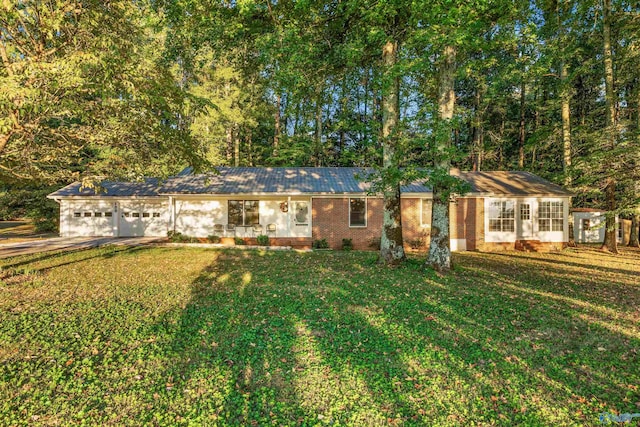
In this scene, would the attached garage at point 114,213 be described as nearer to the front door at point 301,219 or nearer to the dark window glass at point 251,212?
the dark window glass at point 251,212

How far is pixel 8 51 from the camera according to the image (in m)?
5.81

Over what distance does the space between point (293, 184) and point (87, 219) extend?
12.4 meters

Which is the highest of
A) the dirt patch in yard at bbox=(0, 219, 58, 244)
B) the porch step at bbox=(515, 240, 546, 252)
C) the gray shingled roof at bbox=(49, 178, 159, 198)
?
the gray shingled roof at bbox=(49, 178, 159, 198)

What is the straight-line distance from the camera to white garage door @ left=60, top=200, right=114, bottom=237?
18906 millimetres

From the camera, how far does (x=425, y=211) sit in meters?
16.7

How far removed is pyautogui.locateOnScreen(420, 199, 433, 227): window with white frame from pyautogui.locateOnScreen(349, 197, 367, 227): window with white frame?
115 inches

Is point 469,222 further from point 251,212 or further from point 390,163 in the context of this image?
point 251,212

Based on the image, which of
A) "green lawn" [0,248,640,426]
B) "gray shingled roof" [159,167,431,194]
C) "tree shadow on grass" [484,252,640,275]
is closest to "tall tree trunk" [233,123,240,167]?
"gray shingled roof" [159,167,431,194]

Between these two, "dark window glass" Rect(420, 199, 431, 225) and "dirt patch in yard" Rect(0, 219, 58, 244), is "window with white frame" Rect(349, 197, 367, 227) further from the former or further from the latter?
"dirt patch in yard" Rect(0, 219, 58, 244)

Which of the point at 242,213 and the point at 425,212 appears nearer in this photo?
the point at 425,212

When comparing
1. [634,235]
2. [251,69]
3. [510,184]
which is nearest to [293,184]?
[251,69]

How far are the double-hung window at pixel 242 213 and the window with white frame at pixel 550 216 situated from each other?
14810 millimetres

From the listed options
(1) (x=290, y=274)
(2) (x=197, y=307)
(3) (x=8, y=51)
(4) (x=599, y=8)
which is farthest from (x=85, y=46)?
(4) (x=599, y=8)

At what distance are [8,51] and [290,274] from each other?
757cm
